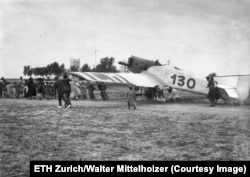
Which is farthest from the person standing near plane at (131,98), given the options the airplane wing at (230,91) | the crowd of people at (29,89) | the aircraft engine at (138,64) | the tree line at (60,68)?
the tree line at (60,68)

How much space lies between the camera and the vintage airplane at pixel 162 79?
1512cm

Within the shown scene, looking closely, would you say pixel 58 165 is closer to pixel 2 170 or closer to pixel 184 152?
pixel 2 170

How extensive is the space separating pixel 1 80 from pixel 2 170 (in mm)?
17031

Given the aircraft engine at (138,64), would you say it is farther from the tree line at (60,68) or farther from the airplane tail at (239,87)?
the tree line at (60,68)

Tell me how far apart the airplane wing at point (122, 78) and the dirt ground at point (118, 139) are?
5.84 m

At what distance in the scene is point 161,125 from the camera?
8.45 metres

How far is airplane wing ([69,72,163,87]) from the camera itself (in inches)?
601

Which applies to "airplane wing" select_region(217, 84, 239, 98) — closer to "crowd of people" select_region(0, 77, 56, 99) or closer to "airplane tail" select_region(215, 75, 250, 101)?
"airplane tail" select_region(215, 75, 250, 101)

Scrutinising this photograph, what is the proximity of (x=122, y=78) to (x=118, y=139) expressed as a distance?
9.91 metres

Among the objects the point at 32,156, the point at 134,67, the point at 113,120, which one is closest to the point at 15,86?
the point at 134,67

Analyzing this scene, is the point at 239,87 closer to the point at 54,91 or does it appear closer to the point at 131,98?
the point at 131,98

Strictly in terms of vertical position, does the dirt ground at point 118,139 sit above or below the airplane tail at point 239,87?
below

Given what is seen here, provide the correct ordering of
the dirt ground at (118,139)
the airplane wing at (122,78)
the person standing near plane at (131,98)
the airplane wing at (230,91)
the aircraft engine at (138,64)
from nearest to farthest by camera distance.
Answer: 1. the dirt ground at (118,139)
2. the person standing near plane at (131,98)
3. the airplane wing at (230,91)
4. the airplane wing at (122,78)
5. the aircraft engine at (138,64)

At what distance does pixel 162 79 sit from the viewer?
57.6 ft
